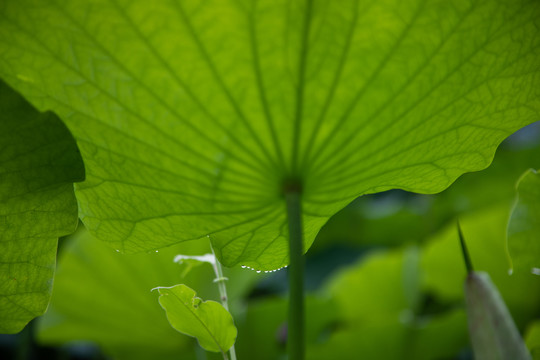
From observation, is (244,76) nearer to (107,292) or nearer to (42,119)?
(42,119)

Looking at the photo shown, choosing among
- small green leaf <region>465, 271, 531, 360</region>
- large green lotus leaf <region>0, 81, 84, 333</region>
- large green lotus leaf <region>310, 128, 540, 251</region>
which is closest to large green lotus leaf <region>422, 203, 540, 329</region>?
large green lotus leaf <region>310, 128, 540, 251</region>

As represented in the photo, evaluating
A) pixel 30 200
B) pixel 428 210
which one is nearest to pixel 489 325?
pixel 30 200

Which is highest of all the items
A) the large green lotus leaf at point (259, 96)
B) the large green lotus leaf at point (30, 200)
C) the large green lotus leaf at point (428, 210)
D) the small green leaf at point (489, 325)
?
the large green lotus leaf at point (428, 210)

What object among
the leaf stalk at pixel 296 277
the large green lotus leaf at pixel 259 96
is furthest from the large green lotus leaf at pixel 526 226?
Answer: the leaf stalk at pixel 296 277

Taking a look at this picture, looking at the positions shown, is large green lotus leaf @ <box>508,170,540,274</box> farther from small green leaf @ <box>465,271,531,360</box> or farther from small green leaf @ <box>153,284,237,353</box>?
small green leaf @ <box>153,284,237,353</box>

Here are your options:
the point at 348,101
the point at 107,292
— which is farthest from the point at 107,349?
the point at 348,101

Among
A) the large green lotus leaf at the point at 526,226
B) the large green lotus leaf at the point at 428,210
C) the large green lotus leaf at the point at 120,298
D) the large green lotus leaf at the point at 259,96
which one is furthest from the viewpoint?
the large green lotus leaf at the point at 428,210

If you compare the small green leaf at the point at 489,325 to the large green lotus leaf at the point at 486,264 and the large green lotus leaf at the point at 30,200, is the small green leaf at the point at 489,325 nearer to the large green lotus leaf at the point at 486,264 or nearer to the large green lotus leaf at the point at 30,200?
the large green lotus leaf at the point at 30,200
